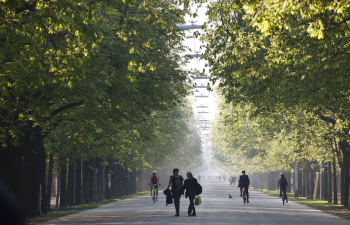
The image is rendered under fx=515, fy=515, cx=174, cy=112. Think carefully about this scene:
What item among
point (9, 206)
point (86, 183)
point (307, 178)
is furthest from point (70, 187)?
point (307, 178)

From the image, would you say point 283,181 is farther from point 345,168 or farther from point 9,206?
point 9,206

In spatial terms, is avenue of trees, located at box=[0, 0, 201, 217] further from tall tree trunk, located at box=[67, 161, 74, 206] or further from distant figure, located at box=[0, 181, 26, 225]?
tall tree trunk, located at box=[67, 161, 74, 206]

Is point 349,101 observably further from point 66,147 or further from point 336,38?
point 66,147

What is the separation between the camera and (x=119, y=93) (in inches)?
724

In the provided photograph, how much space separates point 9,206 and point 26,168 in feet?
5.41

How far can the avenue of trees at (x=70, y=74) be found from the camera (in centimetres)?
1210

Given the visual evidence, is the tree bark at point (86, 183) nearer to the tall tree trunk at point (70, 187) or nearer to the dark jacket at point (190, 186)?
the tall tree trunk at point (70, 187)

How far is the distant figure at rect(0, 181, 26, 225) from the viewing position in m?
17.7

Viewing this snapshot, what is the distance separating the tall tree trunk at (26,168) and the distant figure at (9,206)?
0.20 m

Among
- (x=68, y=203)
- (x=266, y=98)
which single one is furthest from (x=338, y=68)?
(x=68, y=203)

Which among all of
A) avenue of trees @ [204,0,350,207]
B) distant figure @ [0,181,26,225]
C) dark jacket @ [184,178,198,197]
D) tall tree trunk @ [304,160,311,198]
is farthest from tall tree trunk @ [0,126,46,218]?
tall tree trunk @ [304,160,311,198]

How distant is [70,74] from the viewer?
1321cm

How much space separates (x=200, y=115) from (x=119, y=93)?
449 ft

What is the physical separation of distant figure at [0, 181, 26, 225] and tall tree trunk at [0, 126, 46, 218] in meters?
0.20
